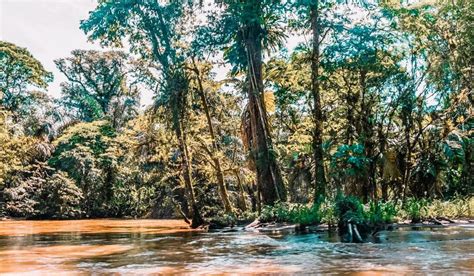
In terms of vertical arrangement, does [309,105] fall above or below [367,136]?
above

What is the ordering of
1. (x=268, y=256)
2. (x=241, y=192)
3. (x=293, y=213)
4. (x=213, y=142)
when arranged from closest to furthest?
1. (x=268, y=256)
2. (x=293, y=213)
3. (x=213, y=142)
4. (x=241, y=192)

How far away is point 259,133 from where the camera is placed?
19750mm

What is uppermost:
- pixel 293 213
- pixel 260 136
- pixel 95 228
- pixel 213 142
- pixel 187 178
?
pixel 213 142

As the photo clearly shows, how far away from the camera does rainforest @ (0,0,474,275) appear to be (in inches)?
482

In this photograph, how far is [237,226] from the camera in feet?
63.5

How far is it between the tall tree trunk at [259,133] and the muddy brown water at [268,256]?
5785 mm

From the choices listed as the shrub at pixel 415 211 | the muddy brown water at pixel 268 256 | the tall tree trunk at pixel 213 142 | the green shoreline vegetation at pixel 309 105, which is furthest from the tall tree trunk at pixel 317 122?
the tall tree trunk at pixel 213 142

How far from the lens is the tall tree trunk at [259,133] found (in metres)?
19.6

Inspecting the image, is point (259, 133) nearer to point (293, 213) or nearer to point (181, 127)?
point (181, 127)

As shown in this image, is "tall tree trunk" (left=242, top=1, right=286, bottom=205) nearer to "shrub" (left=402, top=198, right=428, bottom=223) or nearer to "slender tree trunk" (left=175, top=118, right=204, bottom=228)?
"slender tree trunk" (left=175, top=118, right=204, bottom=228)

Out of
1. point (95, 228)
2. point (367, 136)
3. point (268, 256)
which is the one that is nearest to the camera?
point (268, 256)

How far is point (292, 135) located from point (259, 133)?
132 inches

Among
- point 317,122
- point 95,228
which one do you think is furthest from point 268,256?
point 95,228

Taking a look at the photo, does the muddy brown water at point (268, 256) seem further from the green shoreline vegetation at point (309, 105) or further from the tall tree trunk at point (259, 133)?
the tall tree trunk at point (259, 133)
